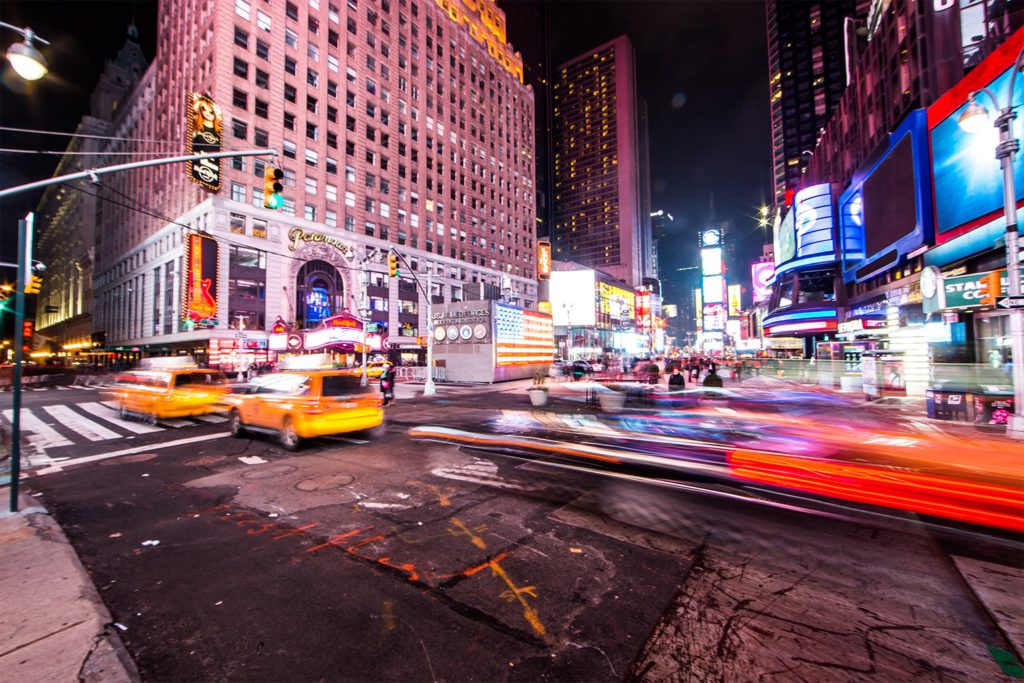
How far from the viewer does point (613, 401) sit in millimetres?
13695

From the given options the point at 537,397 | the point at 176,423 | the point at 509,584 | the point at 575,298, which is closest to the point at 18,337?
the point at 509,584

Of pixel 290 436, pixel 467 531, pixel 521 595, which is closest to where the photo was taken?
pixel 521 595

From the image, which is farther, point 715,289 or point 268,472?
point 715,289

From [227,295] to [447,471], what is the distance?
3700 centimetres

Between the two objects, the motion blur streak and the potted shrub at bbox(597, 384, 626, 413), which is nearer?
the motion blur streak

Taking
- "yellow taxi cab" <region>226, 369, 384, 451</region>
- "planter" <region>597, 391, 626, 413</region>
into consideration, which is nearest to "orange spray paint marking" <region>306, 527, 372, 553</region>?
"yellow taxi cab" <region>226, 369, 384, 451</region>

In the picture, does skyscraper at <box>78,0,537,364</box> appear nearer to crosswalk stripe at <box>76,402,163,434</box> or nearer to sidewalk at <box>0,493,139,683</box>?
crosswalk stripe at <box>76,402,163,434</box>

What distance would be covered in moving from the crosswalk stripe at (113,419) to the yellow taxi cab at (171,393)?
0.39 m

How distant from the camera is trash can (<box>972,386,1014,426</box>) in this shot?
10.8 m

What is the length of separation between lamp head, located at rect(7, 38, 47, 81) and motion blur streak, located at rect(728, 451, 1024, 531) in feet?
44.1

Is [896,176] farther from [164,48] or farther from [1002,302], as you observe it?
[164,48]

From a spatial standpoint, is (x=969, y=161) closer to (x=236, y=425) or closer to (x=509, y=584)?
(x=509, y=584)

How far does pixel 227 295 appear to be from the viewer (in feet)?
115

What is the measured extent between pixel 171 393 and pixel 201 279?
82.4 feet
